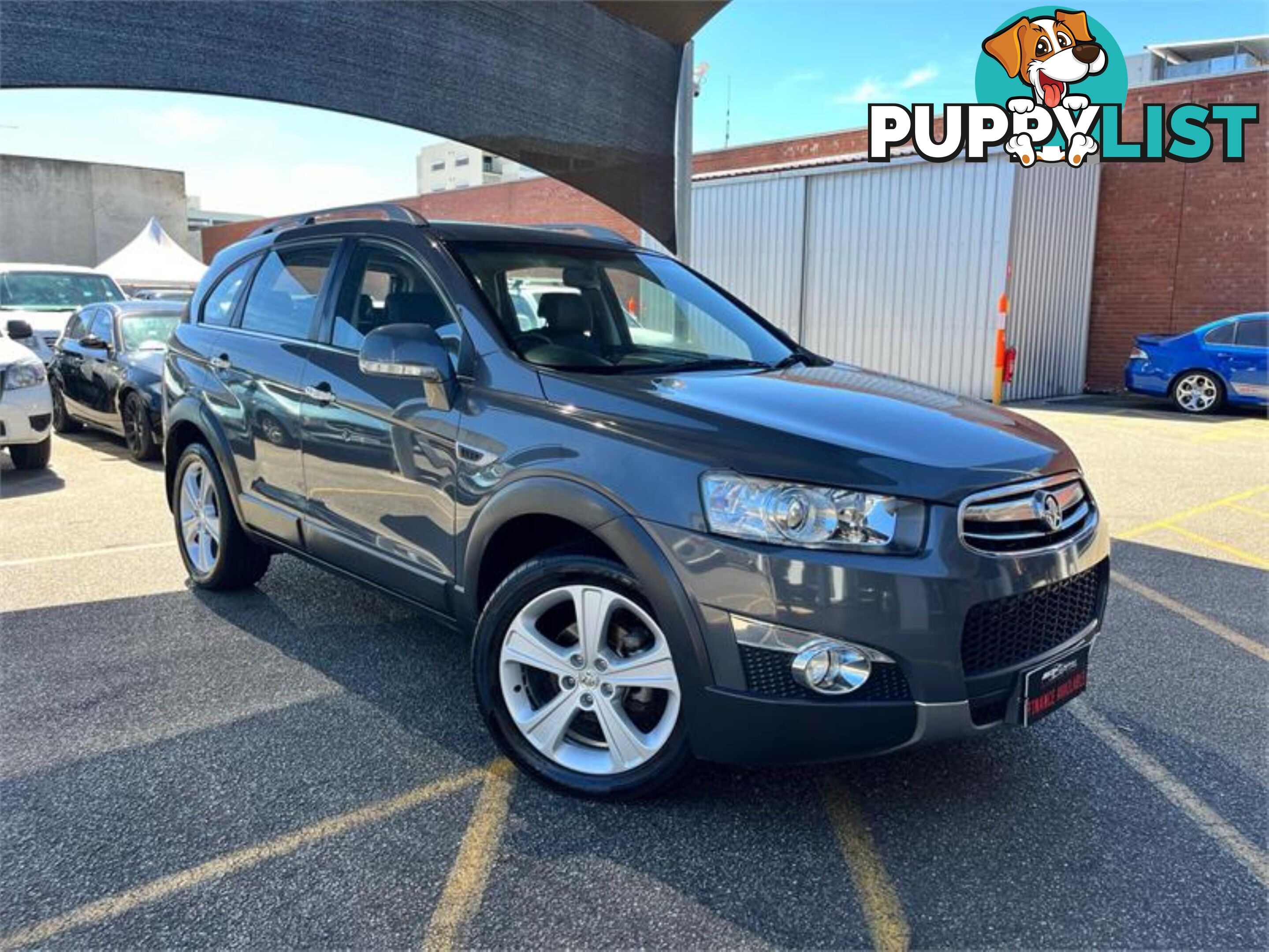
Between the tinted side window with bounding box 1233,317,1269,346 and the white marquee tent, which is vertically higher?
the white marquee tent

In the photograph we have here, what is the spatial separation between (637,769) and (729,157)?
2157 centimetres

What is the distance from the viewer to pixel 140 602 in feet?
15.6

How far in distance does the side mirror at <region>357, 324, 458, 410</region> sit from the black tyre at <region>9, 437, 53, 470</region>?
6549 mm

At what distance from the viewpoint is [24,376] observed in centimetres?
782

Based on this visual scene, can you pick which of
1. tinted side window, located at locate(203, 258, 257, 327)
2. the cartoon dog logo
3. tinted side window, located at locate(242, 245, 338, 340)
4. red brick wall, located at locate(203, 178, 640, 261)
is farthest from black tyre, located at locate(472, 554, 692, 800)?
red brick wall, located at locate(203, 178, 640, 261)

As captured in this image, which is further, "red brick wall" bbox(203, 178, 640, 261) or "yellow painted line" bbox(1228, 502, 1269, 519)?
"red brick wall" bbox(203, 178, 640, 261)

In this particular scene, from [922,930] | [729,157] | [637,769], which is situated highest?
[729,157]

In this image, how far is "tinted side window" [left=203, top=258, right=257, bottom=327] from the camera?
15.3 ft

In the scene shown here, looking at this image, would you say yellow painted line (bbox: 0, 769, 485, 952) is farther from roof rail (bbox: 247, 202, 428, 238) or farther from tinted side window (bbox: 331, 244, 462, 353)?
roof rail (bbox: 247, 202, 428, 238)

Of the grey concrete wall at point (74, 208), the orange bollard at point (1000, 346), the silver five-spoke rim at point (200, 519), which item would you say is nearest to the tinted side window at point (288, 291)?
the silver five-spoke rim at point (200, 519)

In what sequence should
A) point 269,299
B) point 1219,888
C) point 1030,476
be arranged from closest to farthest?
point 1219,888 → point 1030,476 → point 269,299

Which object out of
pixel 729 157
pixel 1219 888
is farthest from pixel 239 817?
pixel 729 157

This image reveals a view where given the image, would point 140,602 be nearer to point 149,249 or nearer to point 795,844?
point 795,844

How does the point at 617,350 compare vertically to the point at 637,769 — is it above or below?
above
